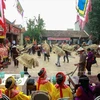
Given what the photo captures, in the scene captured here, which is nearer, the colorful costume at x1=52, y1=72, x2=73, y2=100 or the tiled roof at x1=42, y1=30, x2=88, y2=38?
the colorful costume at x1=52, y1=72, x2=73, y2=100

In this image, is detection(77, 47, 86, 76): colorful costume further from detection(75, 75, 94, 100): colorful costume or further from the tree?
the tree

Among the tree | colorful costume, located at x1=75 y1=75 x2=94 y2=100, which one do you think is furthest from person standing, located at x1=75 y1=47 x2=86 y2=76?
the tree

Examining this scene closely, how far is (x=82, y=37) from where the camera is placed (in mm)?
38562

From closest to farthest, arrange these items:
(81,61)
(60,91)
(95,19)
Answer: (60,91), (81,61), (95,19)

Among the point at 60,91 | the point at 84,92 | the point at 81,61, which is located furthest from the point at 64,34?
the point at 84,92

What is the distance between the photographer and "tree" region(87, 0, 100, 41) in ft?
81.9

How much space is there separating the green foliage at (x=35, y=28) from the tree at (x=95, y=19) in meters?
13.3

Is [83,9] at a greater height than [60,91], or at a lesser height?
greater

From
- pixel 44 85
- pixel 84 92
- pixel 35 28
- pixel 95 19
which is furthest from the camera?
pixel 35 28

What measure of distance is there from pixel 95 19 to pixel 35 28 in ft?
53.5

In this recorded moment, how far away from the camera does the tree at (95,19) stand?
2495 centimetres

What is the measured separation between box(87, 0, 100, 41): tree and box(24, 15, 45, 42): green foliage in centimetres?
1330

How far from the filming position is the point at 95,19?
25328 mm

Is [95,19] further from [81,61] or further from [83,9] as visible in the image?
[81,61]
